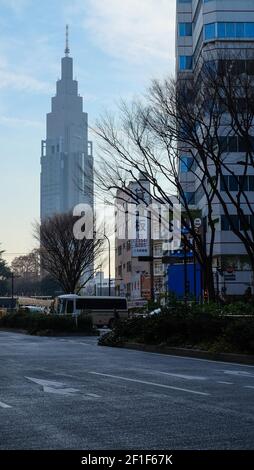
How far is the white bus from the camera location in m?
55.8

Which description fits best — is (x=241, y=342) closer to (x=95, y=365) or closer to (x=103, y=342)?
(x=95, y=365)

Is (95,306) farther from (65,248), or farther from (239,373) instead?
(239,373)

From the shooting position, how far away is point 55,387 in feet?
39.3

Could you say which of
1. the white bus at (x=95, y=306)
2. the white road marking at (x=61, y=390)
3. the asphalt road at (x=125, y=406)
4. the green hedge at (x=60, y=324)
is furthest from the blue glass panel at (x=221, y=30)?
the white road marking at (x=61, y=390)

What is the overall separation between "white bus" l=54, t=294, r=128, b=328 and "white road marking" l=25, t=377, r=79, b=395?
4231 centimetres

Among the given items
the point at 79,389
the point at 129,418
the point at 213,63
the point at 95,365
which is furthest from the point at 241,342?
the point at 213,63

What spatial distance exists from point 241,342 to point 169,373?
4564 mm

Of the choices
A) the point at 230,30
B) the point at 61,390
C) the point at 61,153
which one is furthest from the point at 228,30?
the point at 61,153

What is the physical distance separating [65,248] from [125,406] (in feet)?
149

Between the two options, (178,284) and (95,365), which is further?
(178,284)

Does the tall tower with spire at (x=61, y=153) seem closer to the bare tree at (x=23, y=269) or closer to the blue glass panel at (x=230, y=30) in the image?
the bare tree at (x=23, y=269)

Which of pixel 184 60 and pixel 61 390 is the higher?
pixel 184 60

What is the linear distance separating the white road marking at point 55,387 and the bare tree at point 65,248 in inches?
1647
